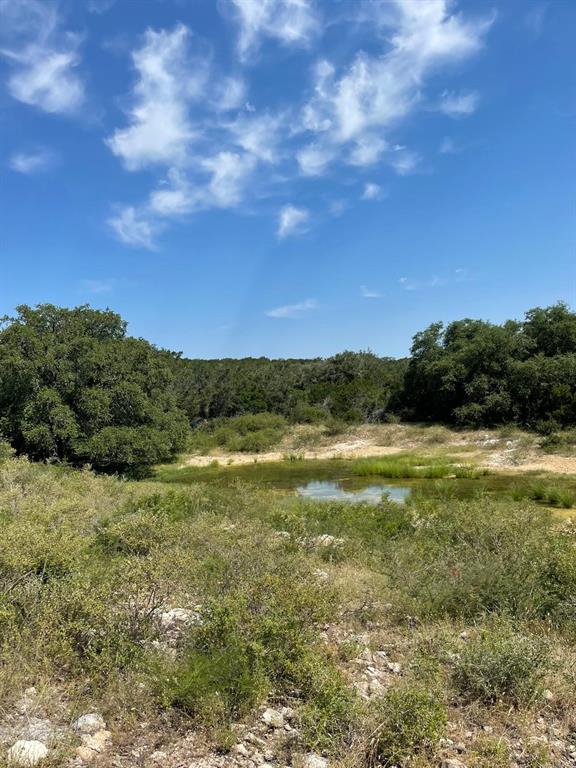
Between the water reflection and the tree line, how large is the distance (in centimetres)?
769

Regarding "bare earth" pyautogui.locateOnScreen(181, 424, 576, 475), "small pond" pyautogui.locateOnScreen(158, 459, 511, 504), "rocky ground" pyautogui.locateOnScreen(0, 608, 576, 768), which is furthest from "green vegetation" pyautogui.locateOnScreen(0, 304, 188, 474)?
"rocky ground" pyautogui.locateOnScreen(0, 608, 576, 768)

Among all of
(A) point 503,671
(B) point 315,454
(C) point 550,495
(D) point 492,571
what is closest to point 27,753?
(A) point 503,671

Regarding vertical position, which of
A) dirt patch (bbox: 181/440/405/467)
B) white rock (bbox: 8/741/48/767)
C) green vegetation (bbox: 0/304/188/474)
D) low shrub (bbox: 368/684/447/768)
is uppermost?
green vegetation (bbox: 0/304/188/474)

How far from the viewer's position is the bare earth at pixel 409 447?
27938mm

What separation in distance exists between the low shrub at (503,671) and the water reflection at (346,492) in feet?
48.9

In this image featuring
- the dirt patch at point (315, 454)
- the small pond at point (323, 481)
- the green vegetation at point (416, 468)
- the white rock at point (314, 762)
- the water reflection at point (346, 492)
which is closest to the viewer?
the white rock at point (314, 762)

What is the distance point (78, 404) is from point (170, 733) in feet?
75.1

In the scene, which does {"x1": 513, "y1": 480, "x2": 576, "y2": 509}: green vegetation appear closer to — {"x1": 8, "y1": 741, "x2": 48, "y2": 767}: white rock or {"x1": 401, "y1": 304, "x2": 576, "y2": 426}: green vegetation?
{"x1": 401, "y1": 304, "x2": 576, "y2": 426}: green vegetation

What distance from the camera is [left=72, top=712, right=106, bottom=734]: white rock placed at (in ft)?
13.9

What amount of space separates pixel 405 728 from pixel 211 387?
5299cm

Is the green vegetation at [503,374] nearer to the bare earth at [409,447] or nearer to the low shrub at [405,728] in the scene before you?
the bare earth at [409,447]

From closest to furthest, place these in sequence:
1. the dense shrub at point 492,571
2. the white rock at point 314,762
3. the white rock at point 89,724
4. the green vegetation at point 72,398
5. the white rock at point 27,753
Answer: the white rock at point 27,753 < the white rock at point 314,762 < the white rock at point 89,724 < the dense shrub at point 492,571 < the green vegetation at point 72,398

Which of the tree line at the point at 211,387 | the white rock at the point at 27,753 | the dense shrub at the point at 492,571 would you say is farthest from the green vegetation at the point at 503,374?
the white rock at the point at 27,753

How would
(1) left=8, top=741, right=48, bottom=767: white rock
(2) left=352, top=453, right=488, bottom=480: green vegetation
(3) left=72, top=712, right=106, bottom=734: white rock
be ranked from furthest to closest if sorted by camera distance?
(2) left=352, top=453, right=488, bottom=480: green vegetation, (3) left=72, top=712, right=106, bottom=734: white rock, (1) left=8, top=741, right=48, bottom=767: white rock
